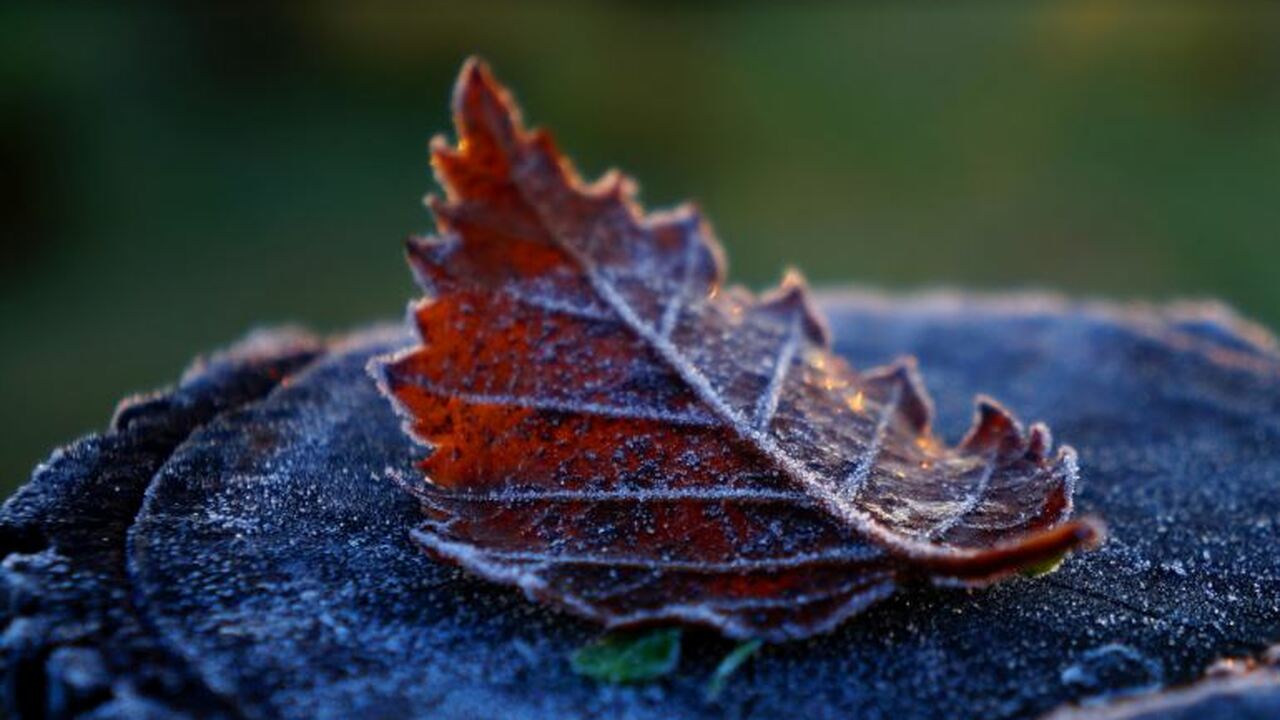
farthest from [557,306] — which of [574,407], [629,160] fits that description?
[629,160]

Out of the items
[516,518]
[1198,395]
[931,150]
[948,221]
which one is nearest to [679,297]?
[516,518]

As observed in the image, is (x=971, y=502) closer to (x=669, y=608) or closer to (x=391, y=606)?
(x=669, y=608)

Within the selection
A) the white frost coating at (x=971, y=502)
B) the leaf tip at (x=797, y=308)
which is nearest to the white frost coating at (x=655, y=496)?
the white frost coating at (x=971, y=502)

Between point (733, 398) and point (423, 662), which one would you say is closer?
point (423, 662)

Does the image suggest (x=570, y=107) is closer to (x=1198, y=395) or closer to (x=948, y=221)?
(x=948, y=221)

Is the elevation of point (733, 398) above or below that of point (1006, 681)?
above

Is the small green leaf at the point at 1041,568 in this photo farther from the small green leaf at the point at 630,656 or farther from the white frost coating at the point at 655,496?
the small green leaf at the point at 630,656

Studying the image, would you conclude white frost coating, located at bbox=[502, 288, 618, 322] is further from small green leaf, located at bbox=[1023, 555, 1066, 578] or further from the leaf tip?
small green leaf, located at bbox=[1023, 555, 1066, 578]
